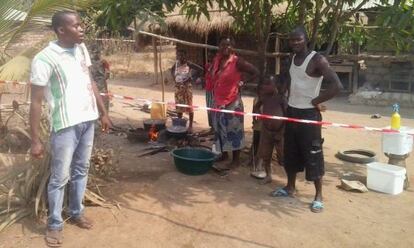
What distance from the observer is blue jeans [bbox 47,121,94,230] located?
347 centimetres

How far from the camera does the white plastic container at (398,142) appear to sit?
496 cm


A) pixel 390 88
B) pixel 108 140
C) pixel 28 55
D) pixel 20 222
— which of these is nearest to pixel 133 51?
pixel 390 88

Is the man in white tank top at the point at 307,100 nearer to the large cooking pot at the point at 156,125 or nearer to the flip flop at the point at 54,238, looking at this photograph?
the flip flop at the point at 54,238

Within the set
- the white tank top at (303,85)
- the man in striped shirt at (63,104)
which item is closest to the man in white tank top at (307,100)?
the white tank top at (303,85)

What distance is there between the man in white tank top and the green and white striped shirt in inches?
76.4

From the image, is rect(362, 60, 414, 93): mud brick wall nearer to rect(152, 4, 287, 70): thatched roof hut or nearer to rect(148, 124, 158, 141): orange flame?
rect(152, 4, 287, 70): thatched roof hut

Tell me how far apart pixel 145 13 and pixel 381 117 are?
7.25 meters

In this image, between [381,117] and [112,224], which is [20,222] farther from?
[381,117]

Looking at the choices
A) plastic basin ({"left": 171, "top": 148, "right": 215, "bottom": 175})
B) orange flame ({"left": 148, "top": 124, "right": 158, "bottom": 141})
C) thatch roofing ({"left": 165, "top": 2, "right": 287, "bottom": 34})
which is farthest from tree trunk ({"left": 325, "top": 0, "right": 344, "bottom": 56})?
thatch roofing ({"left": 165, "top": 2, "right": 287, "bottom": 34})

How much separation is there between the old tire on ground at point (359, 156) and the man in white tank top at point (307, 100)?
1957 mm

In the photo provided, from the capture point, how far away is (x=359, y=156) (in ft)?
20.5

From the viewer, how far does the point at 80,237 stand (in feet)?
12.1

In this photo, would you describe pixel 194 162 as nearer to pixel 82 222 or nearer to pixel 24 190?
pixel 82 222

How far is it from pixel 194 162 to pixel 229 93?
0.95m
